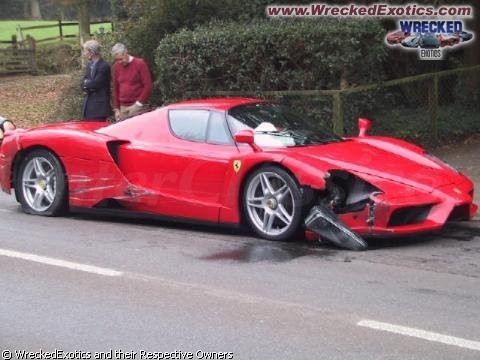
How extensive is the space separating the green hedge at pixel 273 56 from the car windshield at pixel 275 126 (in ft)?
11.1

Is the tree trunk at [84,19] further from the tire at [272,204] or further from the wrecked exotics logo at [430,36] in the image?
the tire at [272,204]

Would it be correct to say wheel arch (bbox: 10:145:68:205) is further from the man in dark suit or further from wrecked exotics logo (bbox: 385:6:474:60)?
wrecked exotics logo (bbox: 385:6:474:60)

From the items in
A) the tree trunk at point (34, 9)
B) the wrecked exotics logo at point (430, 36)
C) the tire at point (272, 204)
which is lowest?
the tire at point (272, 204)

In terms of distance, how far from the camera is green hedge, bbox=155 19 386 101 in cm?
1103

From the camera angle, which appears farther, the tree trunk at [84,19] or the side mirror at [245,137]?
the tree trunk at [84,19]

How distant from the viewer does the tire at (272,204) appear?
6.64m

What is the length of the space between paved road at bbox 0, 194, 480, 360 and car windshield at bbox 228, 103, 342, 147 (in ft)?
3.30

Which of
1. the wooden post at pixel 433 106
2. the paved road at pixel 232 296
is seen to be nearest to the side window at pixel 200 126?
the paved road at pixel 232 296

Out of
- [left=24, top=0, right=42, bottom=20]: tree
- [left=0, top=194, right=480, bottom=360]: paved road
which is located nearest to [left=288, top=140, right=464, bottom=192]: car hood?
[left=0, top=194, right=480, bottom=360]: paved road

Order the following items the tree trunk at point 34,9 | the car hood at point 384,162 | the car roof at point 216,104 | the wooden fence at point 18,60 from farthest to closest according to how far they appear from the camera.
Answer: the tree trunk at point 34,9 → the wooden fence at point 18,60 → the car roof at point 216,104 → the car hood at point 384,162

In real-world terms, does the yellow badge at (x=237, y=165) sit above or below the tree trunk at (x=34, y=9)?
below

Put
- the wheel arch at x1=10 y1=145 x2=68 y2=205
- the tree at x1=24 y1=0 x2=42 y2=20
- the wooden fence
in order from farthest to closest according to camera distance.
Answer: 1. the tree at x1=24 y1=0 x2=42 y2=20
2. the wooden fence
3. the wheel arch at x1=10 y1=145 x2=68 y2=205

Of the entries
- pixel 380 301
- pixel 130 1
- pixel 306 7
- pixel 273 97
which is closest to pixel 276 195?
pixel 380 301

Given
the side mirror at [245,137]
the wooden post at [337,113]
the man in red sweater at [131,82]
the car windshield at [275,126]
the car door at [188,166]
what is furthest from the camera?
the wooden post at [337,113]
